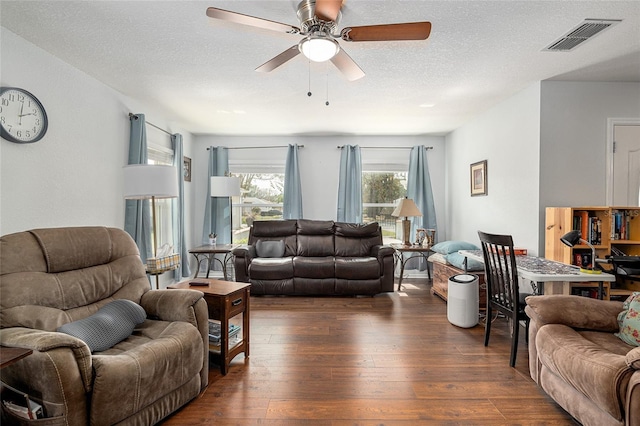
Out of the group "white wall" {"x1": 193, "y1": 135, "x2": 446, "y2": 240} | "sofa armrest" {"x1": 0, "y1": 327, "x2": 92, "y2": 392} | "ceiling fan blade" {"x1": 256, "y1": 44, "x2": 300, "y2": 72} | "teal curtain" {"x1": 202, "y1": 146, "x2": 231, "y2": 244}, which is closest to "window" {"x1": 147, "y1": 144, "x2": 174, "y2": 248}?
"teal curtain" {"x1": 202, "y1": 146, "x2": 231, "y2": 244}

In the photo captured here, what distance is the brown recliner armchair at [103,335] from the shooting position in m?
1.49

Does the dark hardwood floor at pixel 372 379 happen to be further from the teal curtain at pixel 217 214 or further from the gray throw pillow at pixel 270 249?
the teal curtain at pixel 217 214

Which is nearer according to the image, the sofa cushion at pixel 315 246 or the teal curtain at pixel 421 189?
the sofa cushion at pixel 315 246

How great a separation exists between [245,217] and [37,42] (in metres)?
3.81

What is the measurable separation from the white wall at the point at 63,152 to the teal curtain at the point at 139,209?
0.24 ft

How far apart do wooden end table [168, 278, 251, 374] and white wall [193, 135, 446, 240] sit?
3.39 meters

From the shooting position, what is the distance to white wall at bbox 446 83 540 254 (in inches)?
134

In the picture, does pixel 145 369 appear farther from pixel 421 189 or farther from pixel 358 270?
pixel 421 189

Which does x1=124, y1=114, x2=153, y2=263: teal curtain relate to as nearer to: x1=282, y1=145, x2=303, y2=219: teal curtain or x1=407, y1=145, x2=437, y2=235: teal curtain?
x1=282, y1=145, x2=303, y2=219: teal curtain

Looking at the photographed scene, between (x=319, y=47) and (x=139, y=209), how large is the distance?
2883 millimetres

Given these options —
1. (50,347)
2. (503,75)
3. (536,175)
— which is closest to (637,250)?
(536,175)

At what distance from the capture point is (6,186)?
7.63 feet

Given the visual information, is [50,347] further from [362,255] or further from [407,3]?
[362,255]

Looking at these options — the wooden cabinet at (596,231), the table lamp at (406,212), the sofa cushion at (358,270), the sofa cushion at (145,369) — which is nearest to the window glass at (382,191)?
the table lamp at (406,212)
